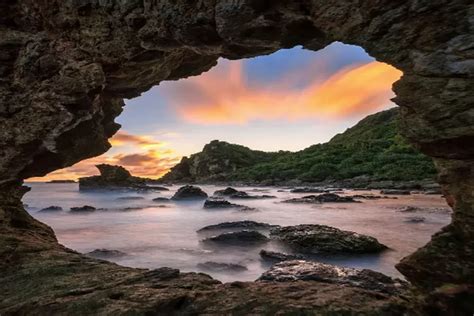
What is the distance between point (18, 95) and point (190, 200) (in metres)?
50.2

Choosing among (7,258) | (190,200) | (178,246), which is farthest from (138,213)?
(7,258)

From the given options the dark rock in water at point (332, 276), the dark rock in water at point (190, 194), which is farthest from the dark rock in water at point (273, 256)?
the dark rock in water at point (190, 194)

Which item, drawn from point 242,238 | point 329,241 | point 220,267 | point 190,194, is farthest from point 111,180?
point 329,241

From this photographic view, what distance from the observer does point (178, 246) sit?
2703 centimetres

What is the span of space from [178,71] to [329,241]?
37.6 feet

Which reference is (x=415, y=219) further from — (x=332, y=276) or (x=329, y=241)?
(x=332, y=276)

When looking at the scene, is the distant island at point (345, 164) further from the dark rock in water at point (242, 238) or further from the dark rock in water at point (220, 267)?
the dark rock in water at point (220, 267)

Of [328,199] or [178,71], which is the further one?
[328,199]

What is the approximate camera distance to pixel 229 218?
40.4 meters

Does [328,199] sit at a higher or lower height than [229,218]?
higher

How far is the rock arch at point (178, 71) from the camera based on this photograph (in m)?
7.26

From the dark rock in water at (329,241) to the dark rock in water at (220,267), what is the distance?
3.93 m

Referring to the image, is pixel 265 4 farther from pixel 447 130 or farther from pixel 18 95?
pixel 18 95

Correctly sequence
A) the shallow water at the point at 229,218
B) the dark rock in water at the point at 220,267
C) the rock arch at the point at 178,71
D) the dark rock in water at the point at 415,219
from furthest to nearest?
the dark rock in water at the point at 415,219, the shallow water at the point at 229,218, the dark rock in water at the point at 220,267, the rock arch at the point at 178,71
